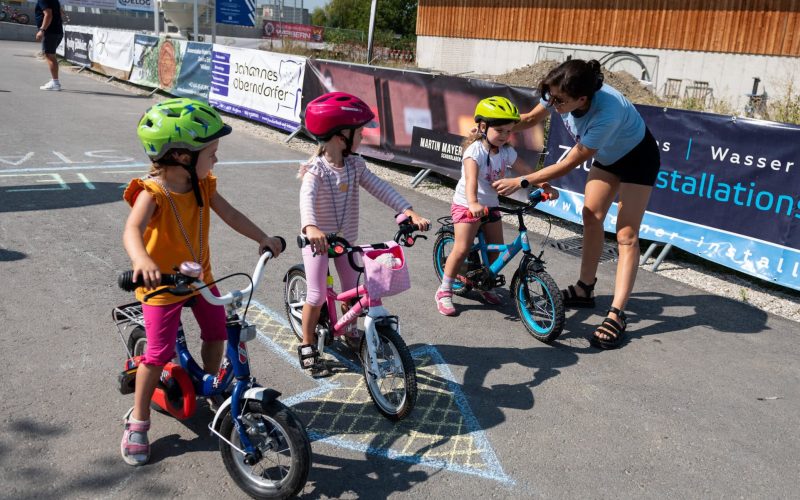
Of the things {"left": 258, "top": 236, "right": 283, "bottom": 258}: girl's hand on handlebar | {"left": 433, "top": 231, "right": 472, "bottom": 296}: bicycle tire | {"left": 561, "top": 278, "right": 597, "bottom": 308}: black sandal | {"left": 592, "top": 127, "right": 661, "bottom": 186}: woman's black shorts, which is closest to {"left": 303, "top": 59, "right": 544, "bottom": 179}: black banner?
{"left": 433, "top": 231, "right": 472, "bottom": 296}: bicycle tire

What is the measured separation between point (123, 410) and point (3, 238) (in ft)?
11.3

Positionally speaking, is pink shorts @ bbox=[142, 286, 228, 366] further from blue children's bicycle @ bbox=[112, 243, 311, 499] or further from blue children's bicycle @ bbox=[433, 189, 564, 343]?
blue children's bicycle @ bbox=[433, 189, 564, 343]

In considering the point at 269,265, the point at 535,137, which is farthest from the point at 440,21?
the point at 269,265

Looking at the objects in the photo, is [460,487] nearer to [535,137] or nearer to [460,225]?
[460,225]

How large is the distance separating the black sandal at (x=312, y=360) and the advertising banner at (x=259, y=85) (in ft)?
29.5

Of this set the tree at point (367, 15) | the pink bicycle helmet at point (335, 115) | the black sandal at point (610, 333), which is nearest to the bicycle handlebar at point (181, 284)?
the pink bicycle helmet at point (335, 115)

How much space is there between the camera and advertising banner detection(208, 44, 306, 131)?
1254 cm

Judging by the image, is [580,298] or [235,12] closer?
[580,298]

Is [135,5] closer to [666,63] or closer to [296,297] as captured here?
[666,63]

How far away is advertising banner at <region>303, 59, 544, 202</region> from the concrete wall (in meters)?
17.5

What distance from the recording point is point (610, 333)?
486 cm

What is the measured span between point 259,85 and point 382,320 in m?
11.0

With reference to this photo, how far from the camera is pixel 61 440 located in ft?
11.0

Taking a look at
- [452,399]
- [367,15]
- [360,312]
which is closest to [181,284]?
[360,312]
